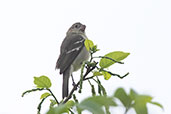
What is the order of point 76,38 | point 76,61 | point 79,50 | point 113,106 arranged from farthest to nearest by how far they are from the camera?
point 76,38
point 79,50
point 76,61
point 113,106

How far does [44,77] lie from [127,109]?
1.13 metres

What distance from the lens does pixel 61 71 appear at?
4441 mm

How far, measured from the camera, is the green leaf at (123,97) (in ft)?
1.88

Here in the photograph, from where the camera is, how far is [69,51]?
5473mm

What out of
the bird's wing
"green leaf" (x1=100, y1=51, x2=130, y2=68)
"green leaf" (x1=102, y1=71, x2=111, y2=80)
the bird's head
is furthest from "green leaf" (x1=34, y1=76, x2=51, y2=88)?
the bird's head

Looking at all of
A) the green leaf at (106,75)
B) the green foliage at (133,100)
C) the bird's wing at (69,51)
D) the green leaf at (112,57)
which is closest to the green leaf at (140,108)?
the green foliage at (133,100)

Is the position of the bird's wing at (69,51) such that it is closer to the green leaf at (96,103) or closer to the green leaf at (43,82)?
the green leaf at (43,82)

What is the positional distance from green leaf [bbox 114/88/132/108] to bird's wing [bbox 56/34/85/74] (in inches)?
152

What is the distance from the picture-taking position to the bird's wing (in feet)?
15.5

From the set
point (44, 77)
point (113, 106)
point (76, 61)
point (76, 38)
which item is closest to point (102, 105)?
point (113, 106)

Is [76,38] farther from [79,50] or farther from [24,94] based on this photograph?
[24,94]

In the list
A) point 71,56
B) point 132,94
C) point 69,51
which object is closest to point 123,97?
point 132,94

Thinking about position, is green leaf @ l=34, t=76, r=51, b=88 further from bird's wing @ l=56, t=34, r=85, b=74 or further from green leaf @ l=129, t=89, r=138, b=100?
bird's wing @ l=56, t=34, r=85, b=74

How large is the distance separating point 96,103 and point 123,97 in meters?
0.06
